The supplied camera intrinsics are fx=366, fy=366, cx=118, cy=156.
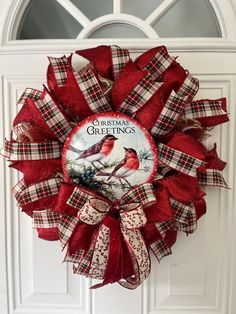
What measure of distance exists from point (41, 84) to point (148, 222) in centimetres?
38

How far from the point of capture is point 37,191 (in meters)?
0.72

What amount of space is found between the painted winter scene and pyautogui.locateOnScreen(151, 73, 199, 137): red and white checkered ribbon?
3cm

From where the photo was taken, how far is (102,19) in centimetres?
81

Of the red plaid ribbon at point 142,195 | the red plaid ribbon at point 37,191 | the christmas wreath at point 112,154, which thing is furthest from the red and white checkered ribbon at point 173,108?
the red plaid ribbon at point 37,191

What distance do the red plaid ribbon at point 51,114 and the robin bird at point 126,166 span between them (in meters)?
0.13

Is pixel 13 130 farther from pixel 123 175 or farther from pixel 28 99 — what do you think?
pixel 123 175

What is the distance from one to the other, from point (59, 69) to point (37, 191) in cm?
24

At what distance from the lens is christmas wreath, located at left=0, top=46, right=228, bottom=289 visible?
0.69 m

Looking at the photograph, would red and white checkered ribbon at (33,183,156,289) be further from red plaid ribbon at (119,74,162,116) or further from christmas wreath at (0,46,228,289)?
red plaid ribbon at (119,74,162,116)

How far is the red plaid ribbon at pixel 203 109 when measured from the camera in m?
0.74

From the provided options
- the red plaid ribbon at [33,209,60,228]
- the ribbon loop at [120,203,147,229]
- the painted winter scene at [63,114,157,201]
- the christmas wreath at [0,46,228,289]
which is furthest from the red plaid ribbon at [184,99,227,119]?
the red plaid ribbon at [33,209,60,228]

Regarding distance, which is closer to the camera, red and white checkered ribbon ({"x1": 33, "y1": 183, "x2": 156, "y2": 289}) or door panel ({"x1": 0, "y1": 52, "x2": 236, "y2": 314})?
red and white checkered ribbon ({"x1": 33, "y1": 183, "x2": 156, "y2": 289})

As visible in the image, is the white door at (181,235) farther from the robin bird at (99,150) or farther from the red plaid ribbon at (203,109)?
the robin bird at (99,150)

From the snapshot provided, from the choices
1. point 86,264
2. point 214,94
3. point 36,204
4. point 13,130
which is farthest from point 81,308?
point 214,94
